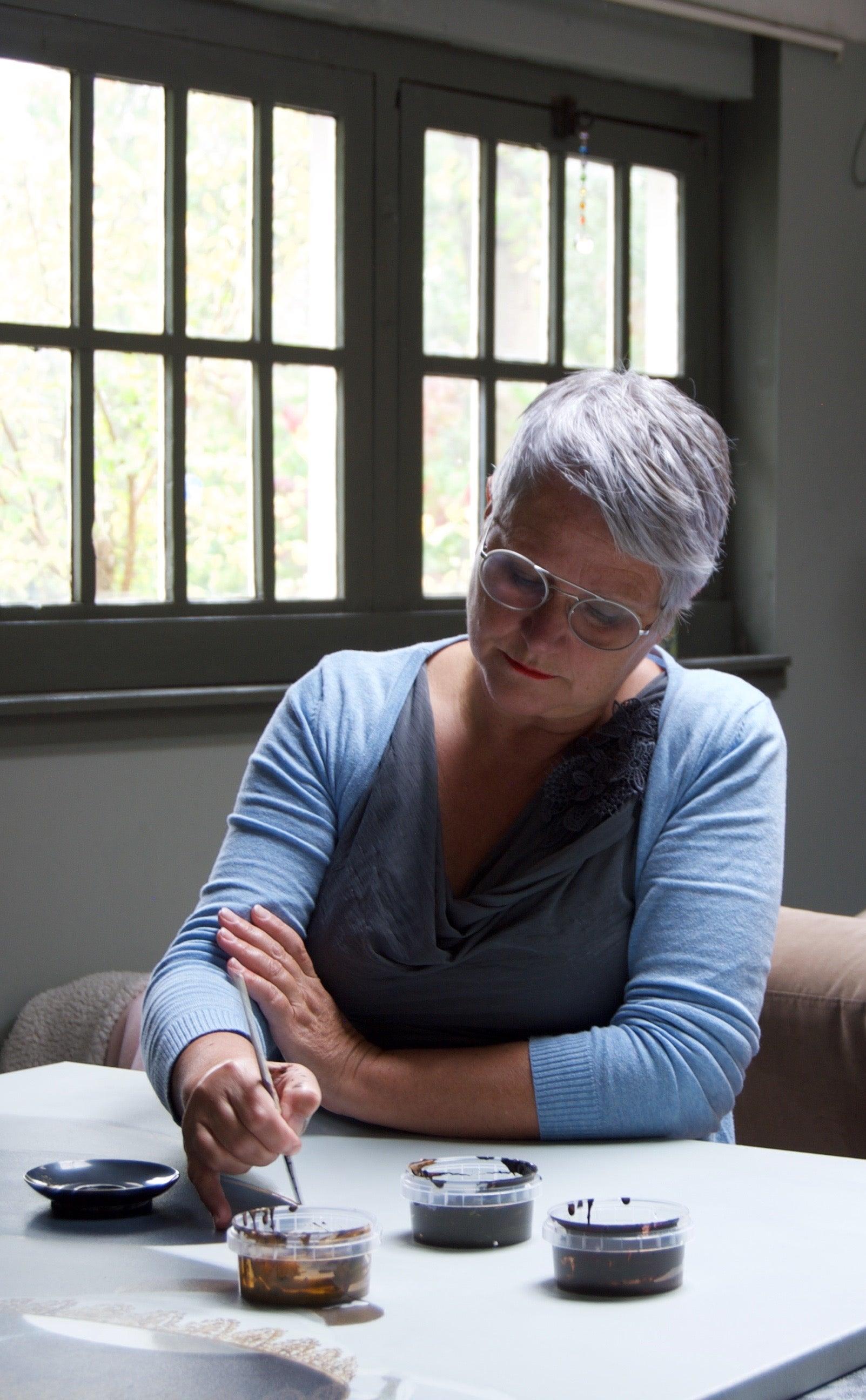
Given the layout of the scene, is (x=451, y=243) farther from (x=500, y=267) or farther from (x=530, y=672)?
(x=530, y=672)

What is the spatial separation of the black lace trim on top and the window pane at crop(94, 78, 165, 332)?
1549mm

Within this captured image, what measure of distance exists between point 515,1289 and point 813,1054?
3.32 ft

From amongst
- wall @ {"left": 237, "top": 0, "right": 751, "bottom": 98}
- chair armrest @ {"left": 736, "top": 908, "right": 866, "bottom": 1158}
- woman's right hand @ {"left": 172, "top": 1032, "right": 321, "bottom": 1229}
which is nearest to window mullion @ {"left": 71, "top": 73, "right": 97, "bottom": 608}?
wall @ {"left": 237, "top": 0, "right": 751, "bottom": 98}

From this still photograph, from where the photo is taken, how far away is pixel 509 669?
139 cm

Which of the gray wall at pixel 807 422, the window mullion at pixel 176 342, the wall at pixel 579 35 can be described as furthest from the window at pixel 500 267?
the window mullion at pixel 176 342

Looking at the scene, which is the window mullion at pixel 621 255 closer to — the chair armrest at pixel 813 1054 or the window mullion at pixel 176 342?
the window mullion at pixel 176 342

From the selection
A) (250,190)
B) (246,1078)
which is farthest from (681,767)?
(250,190)

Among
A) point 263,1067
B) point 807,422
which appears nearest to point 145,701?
point 263,1067

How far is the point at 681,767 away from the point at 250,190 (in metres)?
1.78

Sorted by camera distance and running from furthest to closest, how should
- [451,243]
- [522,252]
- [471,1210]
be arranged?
1. [522,252]
2. [451,243]
3. [471,1210]

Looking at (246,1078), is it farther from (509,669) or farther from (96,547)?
(96,547)

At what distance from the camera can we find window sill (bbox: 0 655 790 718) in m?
2.48

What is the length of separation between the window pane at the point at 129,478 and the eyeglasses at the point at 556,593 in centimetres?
146

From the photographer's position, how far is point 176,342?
8.94 feet
